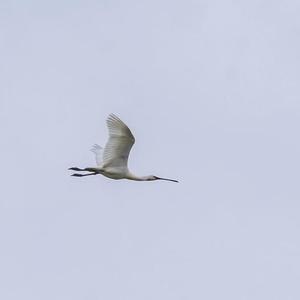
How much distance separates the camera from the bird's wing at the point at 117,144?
4994 cm

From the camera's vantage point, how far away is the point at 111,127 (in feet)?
164

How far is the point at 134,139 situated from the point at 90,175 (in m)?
2.05

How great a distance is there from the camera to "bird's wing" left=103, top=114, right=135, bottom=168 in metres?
49.9

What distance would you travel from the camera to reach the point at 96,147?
51.7 metres

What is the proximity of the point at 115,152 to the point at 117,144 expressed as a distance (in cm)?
37

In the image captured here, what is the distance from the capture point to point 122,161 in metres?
51.4

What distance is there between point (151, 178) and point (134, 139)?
3.24 metres

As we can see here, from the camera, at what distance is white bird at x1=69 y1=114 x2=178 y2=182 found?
164 ft

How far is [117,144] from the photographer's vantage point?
1997 inches

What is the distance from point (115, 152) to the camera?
167ft

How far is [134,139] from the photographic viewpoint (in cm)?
5031

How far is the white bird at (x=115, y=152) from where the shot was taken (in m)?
50.0

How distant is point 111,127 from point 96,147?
5.80 feet

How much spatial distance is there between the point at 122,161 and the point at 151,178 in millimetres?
2166
